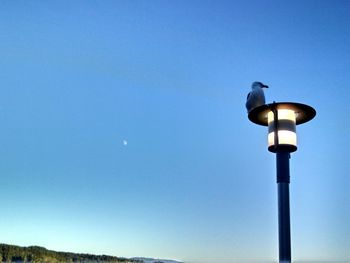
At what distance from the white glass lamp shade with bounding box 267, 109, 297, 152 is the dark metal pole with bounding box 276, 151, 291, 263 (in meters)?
0.15

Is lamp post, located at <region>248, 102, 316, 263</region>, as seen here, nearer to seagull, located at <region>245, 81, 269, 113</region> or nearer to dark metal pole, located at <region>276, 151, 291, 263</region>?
dark metal pole, located at <region>276, 151, 291, 263</region>

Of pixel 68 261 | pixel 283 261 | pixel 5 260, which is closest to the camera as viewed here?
pixel 283 261

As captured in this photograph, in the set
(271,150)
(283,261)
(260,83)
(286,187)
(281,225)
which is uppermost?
(260,83)

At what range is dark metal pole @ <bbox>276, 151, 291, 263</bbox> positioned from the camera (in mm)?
6668

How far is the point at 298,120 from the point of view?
7.55 metres

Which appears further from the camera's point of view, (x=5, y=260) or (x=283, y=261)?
(x=5, y=260)

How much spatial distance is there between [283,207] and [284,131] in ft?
4.06

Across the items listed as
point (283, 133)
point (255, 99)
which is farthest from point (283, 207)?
point (255, 99)

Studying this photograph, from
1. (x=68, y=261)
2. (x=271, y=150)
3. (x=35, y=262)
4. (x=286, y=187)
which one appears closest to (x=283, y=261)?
(x=286, y=187)

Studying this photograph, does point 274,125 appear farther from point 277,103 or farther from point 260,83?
point 260,83

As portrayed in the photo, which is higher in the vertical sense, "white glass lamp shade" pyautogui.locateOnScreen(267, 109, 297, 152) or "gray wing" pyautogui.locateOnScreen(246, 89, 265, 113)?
"gray wing" pyautogui.locateOnScreen(246, 89, 265, 113)

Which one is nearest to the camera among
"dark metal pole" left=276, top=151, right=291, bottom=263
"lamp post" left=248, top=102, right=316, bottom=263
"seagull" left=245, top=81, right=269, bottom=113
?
"dark metal pole" left=276, top=151, right=291, bottom=263

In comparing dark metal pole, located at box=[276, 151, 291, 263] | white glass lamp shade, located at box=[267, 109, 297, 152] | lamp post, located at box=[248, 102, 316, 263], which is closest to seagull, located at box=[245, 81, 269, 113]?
lamp post, located at box=[248, 102, 316, 263]

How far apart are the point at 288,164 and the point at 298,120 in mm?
821
